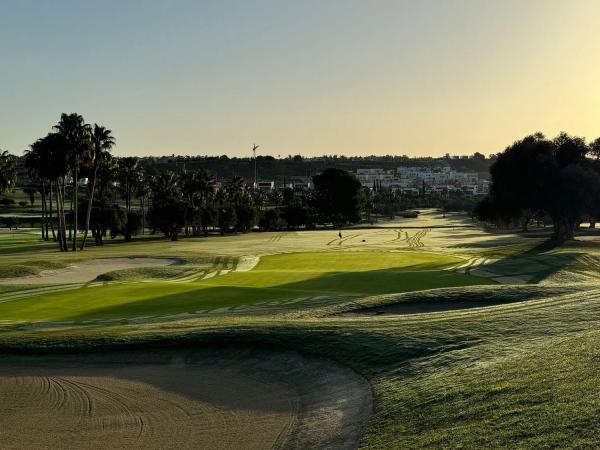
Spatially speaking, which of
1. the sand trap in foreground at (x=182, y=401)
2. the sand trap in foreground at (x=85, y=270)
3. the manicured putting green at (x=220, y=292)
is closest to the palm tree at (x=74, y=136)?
the sand trap in foreground at (x=85, y=270)

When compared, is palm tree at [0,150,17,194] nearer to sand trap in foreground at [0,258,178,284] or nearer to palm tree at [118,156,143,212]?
palm tree at [118,156,143,212]

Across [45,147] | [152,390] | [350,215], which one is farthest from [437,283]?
[350,215]

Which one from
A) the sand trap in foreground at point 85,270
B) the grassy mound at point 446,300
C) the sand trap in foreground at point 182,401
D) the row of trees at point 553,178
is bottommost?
the sand trap in foreground at point 182,401

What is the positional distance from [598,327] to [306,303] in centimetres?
1766

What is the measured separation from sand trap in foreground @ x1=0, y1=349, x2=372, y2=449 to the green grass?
80cm

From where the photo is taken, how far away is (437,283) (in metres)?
45.8

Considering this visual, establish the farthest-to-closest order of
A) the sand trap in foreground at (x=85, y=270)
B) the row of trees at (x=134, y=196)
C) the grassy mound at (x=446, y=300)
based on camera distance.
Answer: the row of trees at (x=134, y=196), the sand trap in foreground at (x=85, y=270), the grassy mound at (x=446, y=300)

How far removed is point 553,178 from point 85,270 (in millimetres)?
53385

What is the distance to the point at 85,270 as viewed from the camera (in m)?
57.2

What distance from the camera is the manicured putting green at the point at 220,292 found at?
34688 millimetres

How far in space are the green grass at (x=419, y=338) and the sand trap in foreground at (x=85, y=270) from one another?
596 centimetres

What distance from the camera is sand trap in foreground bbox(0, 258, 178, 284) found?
49844 millimetres

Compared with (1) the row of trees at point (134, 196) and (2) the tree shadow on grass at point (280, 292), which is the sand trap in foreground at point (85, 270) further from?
(1) the row of trees at point (134, 196)

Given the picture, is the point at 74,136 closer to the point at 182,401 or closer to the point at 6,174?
the point at 6,174
